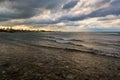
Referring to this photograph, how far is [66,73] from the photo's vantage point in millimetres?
9922

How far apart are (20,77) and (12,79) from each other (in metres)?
0.59

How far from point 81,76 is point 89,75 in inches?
25.7

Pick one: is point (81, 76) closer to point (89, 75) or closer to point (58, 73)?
point (89, 75)

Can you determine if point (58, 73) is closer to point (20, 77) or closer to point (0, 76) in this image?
point (20, 77)

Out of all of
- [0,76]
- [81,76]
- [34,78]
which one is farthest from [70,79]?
[0,76]

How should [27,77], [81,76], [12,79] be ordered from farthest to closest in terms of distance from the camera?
[81,76], [27,77], [12,79]

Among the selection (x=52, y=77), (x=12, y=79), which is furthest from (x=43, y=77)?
(x=12, y=79)

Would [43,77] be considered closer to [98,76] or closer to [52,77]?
[52,77]

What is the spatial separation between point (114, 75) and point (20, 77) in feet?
21.9

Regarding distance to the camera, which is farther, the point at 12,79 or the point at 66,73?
the point at 66,73

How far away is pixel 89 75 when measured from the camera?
31.5 feet

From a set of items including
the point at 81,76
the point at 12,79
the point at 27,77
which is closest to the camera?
the point at 12,79

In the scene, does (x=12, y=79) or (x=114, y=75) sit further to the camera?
(x=114, y=75)

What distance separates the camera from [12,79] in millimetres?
8211
